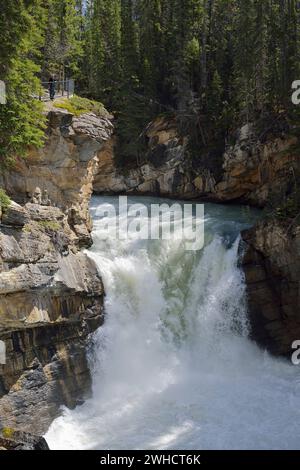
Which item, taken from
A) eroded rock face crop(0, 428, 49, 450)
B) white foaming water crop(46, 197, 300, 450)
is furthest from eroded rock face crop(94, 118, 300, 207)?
eroded rock face crop(0, 428, 49, 450)

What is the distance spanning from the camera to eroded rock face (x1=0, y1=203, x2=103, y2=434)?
55.6 feet

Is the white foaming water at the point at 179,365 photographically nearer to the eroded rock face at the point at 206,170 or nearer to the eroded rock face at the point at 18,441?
the eroded rock face at the point at 18,441

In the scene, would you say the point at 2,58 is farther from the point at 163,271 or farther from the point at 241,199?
the point at 241,199

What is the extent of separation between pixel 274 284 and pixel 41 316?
35.5ft

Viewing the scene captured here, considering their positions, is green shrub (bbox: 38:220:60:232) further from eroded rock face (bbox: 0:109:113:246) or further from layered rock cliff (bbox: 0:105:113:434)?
eroded rock face (bbox: 0:109:113:246)

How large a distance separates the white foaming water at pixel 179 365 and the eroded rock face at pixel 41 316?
762 mm

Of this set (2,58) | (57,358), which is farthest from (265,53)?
(57,358)

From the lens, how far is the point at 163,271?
2234cm

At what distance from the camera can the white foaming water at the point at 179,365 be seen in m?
16.4

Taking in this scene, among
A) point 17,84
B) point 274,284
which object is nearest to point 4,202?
point 17,84

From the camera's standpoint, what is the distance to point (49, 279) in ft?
59.2

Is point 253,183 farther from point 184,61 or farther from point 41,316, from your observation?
point 41,316

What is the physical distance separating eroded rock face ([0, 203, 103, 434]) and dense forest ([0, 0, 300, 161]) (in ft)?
41.7

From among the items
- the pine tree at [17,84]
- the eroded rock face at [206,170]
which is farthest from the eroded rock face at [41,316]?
the eroded rock face at [206,170]
